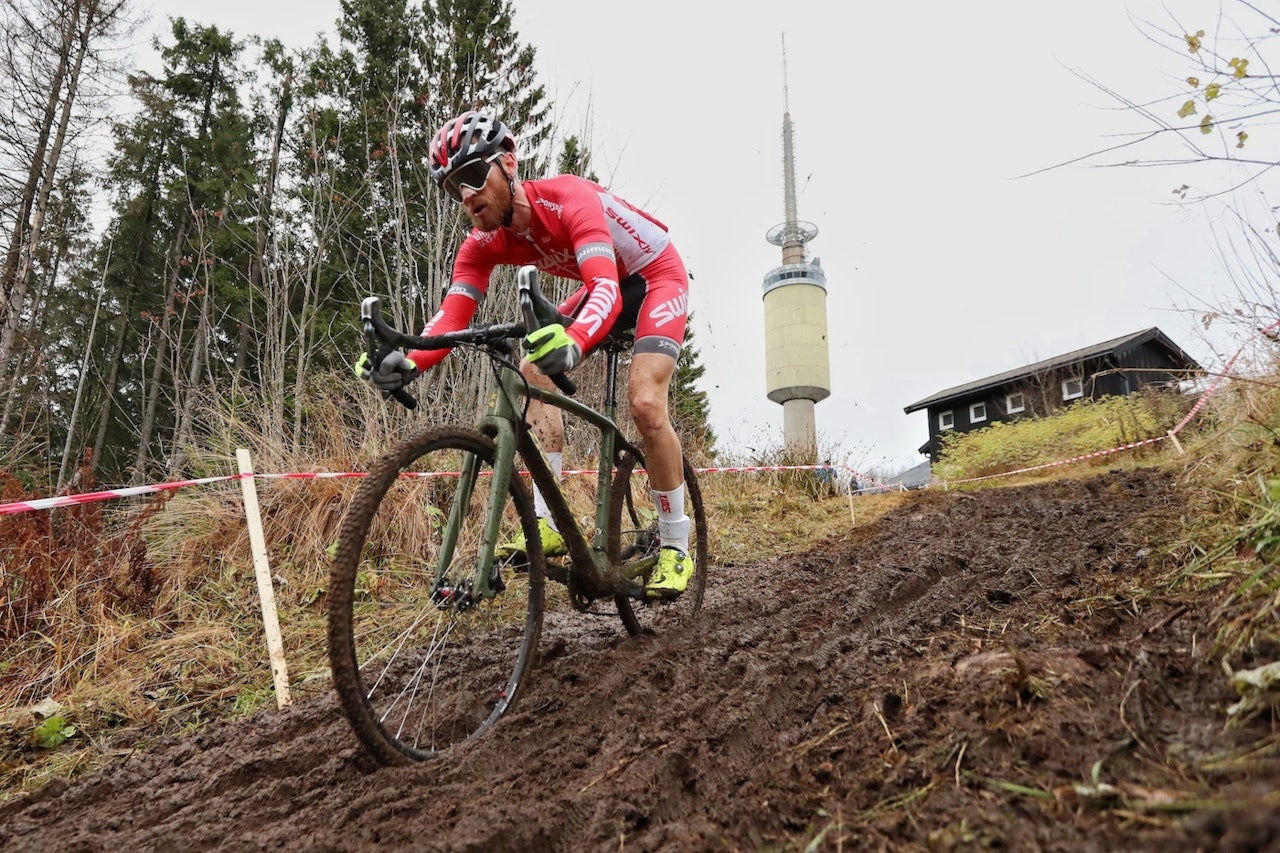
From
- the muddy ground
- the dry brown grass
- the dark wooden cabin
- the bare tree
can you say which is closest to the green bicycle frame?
the muddy ground

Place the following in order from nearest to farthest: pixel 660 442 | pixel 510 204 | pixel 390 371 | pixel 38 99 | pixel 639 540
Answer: pixel 390 371 < pixel 510 204 < pixel 660 442 < pixel 639 540 < pixel 38 99

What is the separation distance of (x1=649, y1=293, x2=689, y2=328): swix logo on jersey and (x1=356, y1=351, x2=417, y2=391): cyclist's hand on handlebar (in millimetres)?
1289

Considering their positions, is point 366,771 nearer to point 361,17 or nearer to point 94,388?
point 361,17

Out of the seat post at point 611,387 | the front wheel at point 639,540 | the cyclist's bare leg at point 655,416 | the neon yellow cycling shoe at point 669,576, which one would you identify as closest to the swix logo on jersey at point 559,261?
the seat post at point 611,387

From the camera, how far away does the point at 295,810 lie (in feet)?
6.37

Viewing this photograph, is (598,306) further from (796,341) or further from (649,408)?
(796,341)

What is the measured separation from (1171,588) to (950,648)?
29.3 inches

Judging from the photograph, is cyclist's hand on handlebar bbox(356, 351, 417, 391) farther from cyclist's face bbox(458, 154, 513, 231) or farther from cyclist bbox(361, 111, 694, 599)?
cyclist's face bbox(458, 154, 513, 231)

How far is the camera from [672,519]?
135 inches

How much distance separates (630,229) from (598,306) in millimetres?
852

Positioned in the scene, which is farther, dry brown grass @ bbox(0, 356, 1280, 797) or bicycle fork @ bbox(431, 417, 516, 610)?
dry brown grass @ bbox(0, 356, 1280, 797)

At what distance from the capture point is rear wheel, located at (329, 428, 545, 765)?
1881 millimetres

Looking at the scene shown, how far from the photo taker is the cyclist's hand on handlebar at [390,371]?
2363 mm

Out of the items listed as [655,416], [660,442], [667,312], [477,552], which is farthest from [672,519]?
[477,552]
